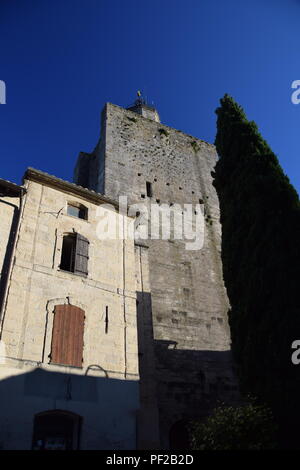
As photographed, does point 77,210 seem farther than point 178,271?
No

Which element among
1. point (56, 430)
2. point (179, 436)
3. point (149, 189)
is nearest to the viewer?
point (56, 430)

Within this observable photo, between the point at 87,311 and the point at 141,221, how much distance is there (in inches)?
330

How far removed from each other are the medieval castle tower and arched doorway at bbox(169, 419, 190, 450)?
42mm

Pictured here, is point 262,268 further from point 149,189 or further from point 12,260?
point 149,189

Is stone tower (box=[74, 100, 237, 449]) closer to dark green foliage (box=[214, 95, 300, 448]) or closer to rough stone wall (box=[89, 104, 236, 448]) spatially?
rough stone wall (box=[89, 104, 236, 448])

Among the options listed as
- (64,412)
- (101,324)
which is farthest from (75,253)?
(64,412)

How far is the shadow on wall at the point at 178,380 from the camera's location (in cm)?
1363

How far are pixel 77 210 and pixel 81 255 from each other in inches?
85.0

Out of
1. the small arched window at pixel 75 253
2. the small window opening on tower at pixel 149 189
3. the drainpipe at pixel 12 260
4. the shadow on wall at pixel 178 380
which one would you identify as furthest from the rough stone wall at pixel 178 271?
the drainpipe at pixel 12 260

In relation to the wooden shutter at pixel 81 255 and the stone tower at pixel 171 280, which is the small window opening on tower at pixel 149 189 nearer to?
the stone tower at pixel 171 280

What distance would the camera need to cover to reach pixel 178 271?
18266mm

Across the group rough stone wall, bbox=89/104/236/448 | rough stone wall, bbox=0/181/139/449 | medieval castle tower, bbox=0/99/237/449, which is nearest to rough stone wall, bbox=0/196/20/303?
medieval castle tower, bbox=0/99/237/449

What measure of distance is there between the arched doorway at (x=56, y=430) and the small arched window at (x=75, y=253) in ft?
13.4

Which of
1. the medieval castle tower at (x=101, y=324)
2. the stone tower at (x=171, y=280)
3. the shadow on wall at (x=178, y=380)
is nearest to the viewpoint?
the medieval castle tower at (x=101, y=324)
